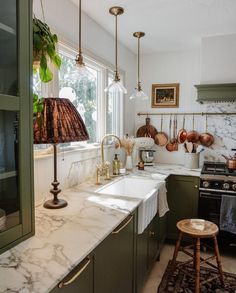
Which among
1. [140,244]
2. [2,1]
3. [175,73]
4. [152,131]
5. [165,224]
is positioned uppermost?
[175,73]

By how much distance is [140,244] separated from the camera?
1960 mm

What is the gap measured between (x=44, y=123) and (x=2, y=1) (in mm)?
610

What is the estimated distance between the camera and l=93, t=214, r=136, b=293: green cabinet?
129 cm

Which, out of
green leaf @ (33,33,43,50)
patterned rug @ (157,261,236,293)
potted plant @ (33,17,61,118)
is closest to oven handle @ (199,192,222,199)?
patterned rug @ (157,261,236,293)

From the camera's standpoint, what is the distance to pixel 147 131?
12.0 feet

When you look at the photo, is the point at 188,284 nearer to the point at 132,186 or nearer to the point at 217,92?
the point at 132,186

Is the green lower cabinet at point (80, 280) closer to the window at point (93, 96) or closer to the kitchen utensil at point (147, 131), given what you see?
the window at point (93, 96)

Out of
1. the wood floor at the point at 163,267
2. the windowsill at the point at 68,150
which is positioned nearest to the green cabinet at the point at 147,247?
the wood floor at the point at 163,267

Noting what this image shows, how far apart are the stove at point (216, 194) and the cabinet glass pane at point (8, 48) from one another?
2232 mm

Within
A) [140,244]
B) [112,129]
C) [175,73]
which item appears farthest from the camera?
[175,73]

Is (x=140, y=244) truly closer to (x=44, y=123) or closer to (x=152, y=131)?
(x=44, y=123)

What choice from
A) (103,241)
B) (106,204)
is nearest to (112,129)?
(106,204)

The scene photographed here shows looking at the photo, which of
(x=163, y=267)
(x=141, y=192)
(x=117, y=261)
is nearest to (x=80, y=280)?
(x=117, y=261)

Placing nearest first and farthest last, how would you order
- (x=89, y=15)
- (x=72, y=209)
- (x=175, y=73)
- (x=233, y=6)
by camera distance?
(x=72, y=209) < (x=233, y=6) < (x=89, y=15) < (x=175, y=73)
